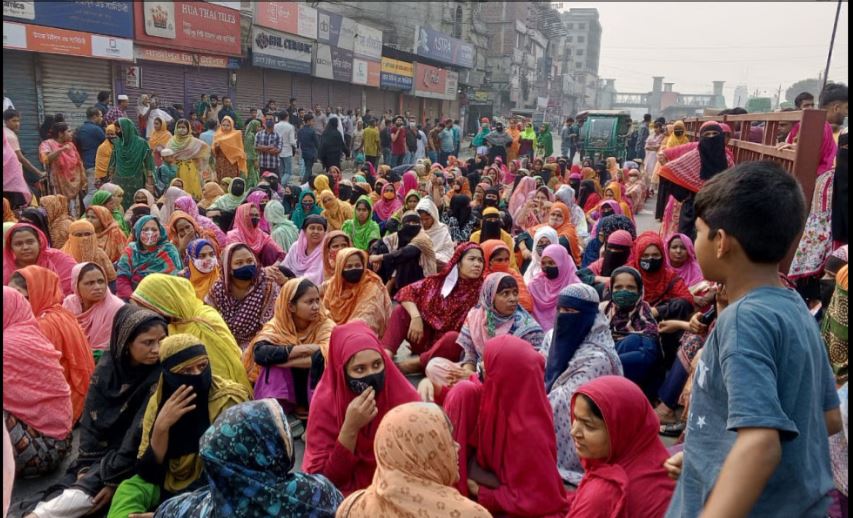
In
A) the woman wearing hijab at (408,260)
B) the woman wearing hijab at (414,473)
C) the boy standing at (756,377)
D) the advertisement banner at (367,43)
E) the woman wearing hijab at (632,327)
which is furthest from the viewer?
the advertisement banner at (367,43)

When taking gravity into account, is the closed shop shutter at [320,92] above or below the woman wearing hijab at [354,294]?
above

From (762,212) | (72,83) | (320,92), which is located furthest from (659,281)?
(320,92)

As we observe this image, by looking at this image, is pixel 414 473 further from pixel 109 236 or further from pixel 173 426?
pixel 109 236

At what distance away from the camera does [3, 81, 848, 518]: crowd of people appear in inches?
47.8

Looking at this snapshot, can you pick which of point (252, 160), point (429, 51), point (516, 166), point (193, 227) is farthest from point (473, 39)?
point (193, 227)

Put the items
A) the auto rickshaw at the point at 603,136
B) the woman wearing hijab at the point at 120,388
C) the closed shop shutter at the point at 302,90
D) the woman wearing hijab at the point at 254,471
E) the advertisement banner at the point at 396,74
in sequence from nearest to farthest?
the woman wearing hijab at the point at 254,471, the woman wearing hijab at the point at 120,388, the auto rickshaw at the point at 603,136, the closed shop shutter at the point at 302,90, the advertisement banner at the point at 396,74

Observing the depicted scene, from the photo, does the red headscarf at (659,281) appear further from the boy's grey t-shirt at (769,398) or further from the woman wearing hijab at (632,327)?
the boy's grey t-shirt at (769,398)

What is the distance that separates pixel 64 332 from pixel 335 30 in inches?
762

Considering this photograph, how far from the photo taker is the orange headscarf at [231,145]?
9664 mm

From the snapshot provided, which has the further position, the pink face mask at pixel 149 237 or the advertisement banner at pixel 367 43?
the advertisement banner at pixel 367 43

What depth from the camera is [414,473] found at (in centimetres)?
183

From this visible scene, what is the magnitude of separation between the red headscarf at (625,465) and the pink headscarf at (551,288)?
7.79 feet

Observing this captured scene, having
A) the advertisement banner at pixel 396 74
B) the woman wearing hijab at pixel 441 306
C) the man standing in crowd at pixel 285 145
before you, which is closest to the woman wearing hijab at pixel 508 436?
the woman wearing hijab at pixel 441 306

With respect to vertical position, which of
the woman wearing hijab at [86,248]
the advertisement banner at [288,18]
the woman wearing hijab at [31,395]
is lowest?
the woman wearing hijab at [31,395]
